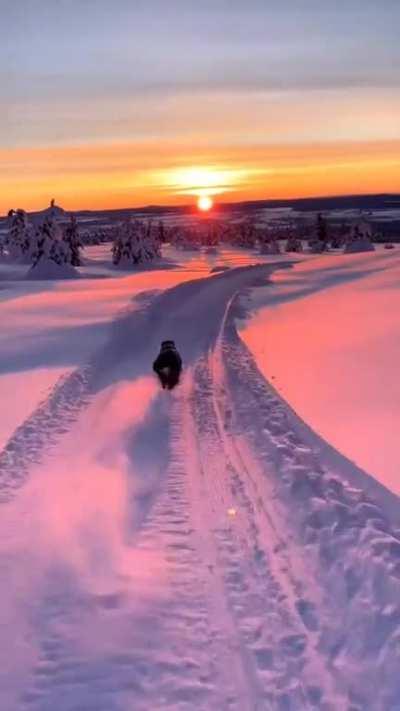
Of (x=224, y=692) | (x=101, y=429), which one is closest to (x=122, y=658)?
(x=224, y=692)

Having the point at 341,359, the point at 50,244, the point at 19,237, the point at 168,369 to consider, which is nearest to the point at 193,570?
the point at 168,369

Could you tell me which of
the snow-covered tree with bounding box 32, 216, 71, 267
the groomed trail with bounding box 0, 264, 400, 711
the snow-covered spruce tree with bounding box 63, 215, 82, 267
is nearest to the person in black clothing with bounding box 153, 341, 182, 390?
the groomed trail with bounding box 0, 264, 400, 711

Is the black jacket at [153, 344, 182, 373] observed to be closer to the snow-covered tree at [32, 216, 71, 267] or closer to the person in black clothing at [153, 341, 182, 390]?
the person in black clothing at [153, 341, 182, 390]

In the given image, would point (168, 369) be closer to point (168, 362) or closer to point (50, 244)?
point (168, 362)

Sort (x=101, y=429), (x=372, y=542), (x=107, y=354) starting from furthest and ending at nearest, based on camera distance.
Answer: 1. (x=107, y=354)
2. (x=101, y=429)
3. (x=372, y=542)

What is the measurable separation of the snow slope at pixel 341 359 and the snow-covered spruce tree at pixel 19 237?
3469 centimetres

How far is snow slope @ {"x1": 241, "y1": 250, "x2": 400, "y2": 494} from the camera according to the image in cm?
1068

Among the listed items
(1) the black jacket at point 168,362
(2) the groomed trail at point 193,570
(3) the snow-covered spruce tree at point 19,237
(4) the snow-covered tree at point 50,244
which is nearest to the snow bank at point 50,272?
(4) the snow-covered tree at point 50,244

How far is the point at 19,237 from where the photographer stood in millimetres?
71188

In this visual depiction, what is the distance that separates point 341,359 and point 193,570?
1138 centimetres

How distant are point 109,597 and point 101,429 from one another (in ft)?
18.4

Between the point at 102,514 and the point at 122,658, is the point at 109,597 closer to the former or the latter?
the point at 122,658

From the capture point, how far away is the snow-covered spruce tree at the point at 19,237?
66.0 metres

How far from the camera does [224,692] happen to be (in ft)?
16.0
